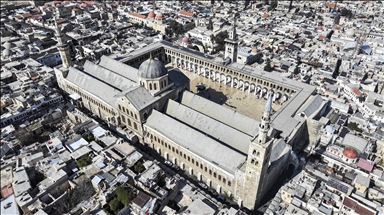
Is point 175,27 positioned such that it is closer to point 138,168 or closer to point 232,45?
point 232,45

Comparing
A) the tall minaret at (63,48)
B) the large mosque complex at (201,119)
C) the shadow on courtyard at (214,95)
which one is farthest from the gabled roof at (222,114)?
the tall minaret at (63,48)

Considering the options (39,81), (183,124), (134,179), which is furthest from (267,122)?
(39,81)

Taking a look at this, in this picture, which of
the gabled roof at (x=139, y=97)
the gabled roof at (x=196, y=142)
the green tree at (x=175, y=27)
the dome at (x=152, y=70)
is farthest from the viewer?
the green tree at (x=175, y=27)

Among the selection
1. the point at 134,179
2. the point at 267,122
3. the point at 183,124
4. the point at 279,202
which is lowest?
the point at 279,202

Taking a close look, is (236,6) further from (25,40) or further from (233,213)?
(233,213)

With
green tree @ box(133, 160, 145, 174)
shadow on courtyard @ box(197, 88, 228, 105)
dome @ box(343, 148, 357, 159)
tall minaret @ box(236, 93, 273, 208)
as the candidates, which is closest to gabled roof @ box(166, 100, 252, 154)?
tall minaret @ box(236, 93, 273, 208)

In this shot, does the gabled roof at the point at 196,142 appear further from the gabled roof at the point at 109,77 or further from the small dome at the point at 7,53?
the small dome at the point at 7,53

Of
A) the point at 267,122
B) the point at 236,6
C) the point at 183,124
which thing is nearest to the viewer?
the point at 267,122
